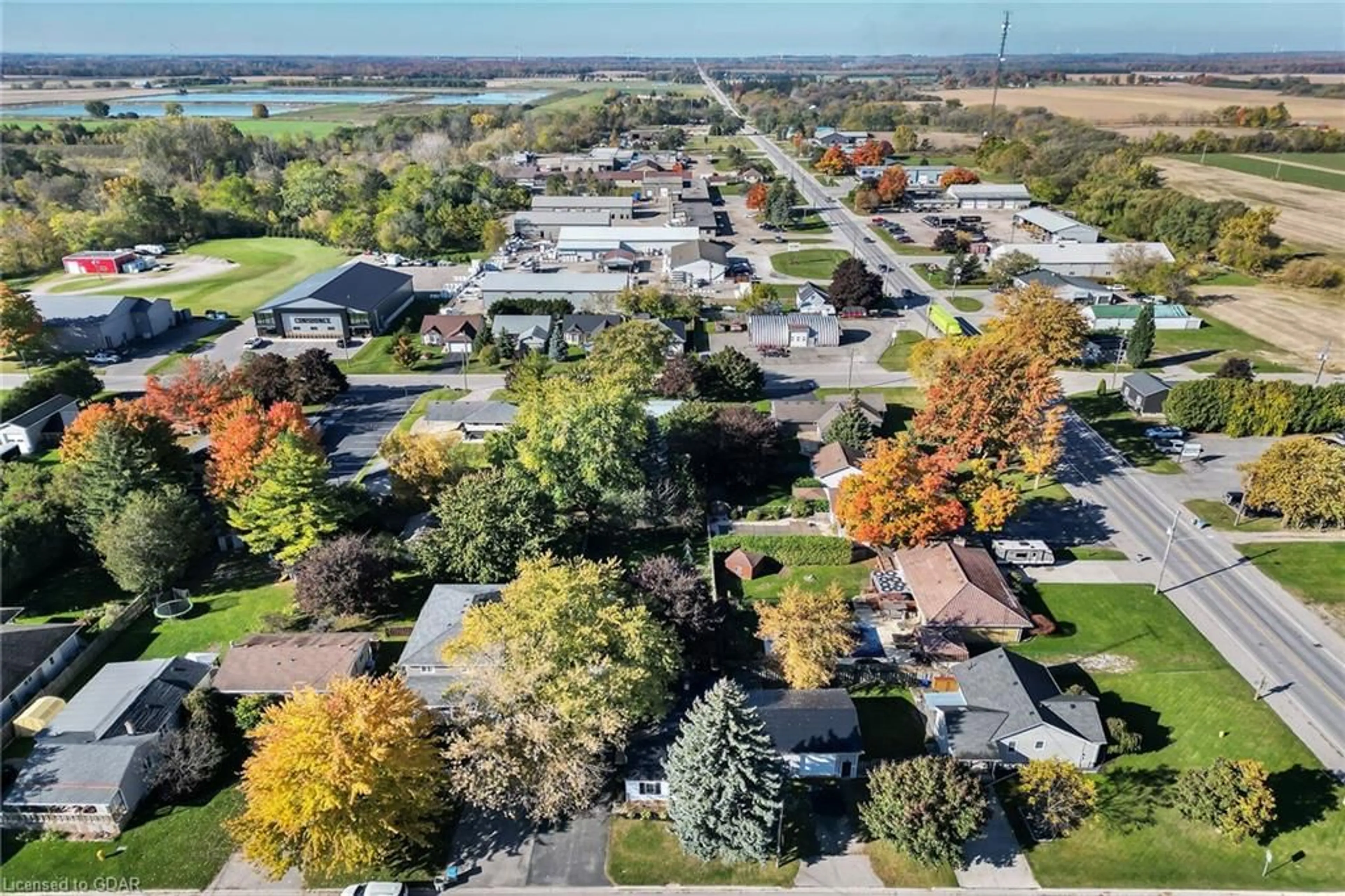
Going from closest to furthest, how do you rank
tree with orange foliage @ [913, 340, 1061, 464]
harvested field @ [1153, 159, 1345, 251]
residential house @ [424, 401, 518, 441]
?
tree with orange foliage @ [913, 340, 1061, 464] → residential house @ [424, 401, 518, 441] → harvested field @ [1153, 159, 1345, 251]

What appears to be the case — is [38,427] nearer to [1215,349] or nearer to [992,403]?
[992,403]

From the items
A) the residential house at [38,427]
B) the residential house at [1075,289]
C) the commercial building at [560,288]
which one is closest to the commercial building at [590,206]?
the commercial building at [560,288]

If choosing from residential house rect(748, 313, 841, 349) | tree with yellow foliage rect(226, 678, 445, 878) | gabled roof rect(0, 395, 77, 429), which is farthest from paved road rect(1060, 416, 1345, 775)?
gabled roof rect(0, 395, 77, 429)

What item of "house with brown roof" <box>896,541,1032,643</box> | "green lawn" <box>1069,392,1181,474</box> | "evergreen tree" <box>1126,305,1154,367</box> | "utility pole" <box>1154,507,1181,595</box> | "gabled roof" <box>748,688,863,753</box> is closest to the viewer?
"gabled roof" <box>748,688,863,753</box>

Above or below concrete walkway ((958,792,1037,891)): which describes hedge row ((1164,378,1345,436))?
above

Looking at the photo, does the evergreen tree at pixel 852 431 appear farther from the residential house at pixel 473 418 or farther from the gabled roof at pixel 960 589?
the residential house at pixel 473 418

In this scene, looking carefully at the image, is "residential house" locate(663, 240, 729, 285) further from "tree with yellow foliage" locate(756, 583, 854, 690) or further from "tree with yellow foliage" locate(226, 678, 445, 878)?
"tree with yellow foliage" locate(226, 678, 445, 878)

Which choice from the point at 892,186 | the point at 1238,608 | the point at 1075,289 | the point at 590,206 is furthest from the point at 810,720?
the point at 892,186
